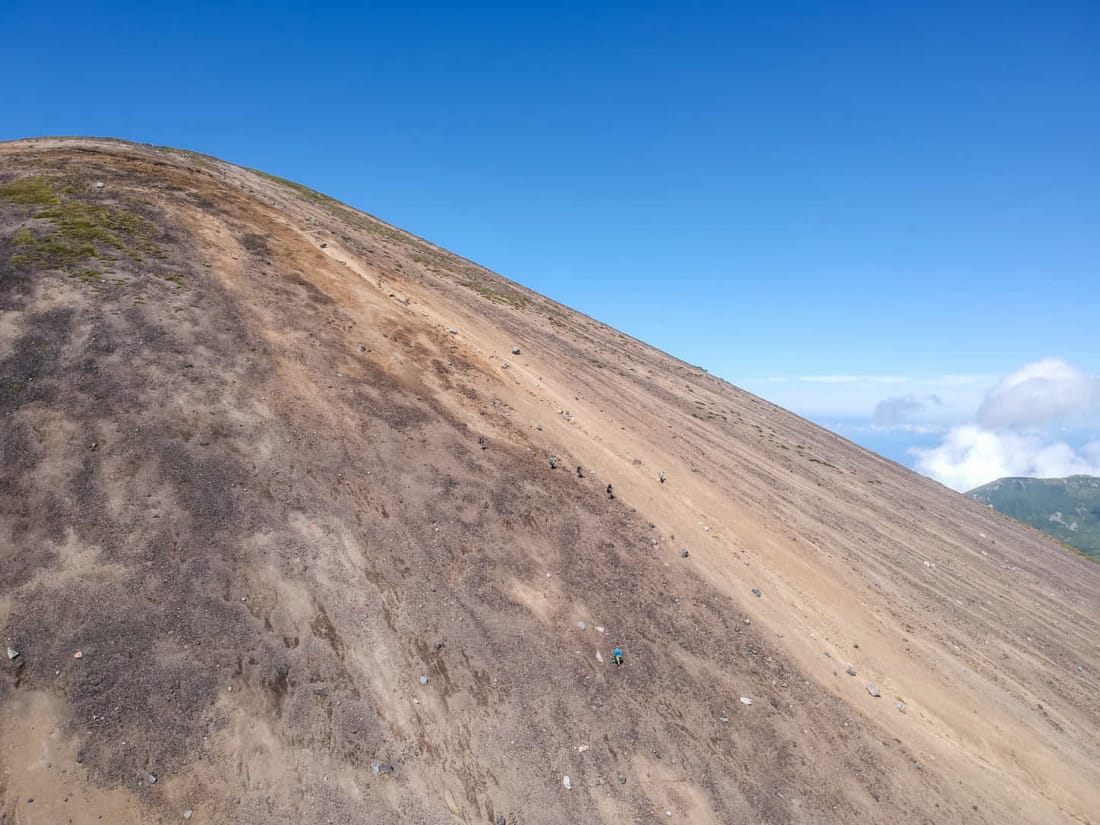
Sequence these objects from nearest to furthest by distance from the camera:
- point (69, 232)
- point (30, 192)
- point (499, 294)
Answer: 1. point (69, 232)
2. point (30, 192)
3. point (499, 294)

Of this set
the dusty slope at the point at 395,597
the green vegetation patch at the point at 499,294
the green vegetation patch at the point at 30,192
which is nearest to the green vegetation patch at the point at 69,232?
the green vegetation patch at the point at 30,192

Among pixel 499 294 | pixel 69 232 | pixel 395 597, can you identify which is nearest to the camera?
pixel 395 597

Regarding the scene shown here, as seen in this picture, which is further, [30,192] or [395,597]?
[30,192]

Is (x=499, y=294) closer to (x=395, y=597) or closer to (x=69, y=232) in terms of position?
(x=69, y=232)

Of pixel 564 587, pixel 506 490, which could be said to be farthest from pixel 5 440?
pixel 564 587

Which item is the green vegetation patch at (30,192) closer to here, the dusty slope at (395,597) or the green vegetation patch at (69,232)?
the green vegetation patch at (69,232)

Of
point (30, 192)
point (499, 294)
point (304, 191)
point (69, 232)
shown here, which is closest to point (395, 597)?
point (69, 232)
